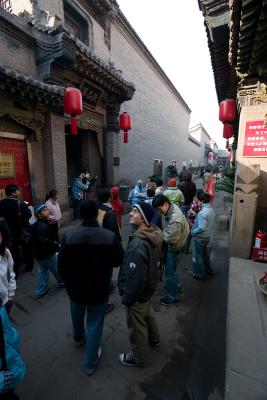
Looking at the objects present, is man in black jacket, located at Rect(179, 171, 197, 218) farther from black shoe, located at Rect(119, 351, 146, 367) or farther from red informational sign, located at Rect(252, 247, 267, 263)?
black shoe, located at Rect(119, 351, 146, 367)

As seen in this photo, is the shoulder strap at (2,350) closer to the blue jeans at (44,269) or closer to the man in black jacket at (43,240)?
the man in black jacket at (43,240)

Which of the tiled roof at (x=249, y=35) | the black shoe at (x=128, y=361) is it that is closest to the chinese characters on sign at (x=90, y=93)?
the tiled roof at (x=249, y=35)

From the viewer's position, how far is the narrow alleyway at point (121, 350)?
2248 mm

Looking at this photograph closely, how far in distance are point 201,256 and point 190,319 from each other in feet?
4.29

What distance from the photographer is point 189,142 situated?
1190 inches

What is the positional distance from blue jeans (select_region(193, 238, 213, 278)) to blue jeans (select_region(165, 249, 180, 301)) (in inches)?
33.9

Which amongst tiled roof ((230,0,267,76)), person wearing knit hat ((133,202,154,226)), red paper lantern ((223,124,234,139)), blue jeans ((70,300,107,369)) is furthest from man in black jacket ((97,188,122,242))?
red paper lantern ((223,124,234,139))

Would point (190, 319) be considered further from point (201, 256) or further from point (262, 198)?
point (262, 198)

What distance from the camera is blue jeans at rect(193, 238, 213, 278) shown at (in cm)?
416

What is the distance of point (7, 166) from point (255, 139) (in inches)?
224

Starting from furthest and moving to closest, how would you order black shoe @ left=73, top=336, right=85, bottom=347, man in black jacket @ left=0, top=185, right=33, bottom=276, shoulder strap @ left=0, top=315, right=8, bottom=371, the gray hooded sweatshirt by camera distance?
man in black jacket @ left=0, top=185, right=33, bottom=276
black shoe @ left=73, top=336, right=85, bottom=347
the gray hooded sweatshirt
shoulder strap @ left=0, top=315, right=8, bottom=371

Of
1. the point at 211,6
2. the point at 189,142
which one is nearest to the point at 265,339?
the point at 211,6

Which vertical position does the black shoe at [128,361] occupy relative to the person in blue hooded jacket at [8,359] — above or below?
below

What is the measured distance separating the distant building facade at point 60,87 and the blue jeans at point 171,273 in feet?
14.5
